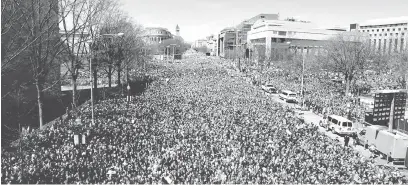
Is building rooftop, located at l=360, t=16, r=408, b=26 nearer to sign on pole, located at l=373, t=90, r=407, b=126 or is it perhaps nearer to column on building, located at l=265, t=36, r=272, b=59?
column on building, located at l=265, t=36, r=272, b=59

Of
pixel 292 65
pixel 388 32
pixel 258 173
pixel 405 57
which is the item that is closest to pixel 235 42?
pixel 388 32

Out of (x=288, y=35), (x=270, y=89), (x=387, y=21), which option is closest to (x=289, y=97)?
(x=270, y=89)

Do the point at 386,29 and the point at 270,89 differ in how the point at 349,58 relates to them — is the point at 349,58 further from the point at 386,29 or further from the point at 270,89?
the point at 386,29

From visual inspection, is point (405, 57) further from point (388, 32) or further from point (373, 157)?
point (388, 32)

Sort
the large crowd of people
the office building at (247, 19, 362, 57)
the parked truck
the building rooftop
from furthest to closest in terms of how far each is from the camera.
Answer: the building rooftop < the office building at (247, 19, 362, 57) < the parked truck < the large crowd of people

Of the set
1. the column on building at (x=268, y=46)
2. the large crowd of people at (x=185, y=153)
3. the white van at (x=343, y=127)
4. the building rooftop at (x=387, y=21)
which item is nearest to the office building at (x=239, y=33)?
the column on building at (x=268, y=46)

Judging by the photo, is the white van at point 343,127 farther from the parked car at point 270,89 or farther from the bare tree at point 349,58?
the bare tree at point 349,58

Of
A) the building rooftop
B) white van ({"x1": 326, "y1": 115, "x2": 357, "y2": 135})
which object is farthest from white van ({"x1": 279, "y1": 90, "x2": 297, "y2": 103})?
the building rooftop

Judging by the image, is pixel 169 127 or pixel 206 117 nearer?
pixel 169 127

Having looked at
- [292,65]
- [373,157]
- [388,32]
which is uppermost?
[388,32]
